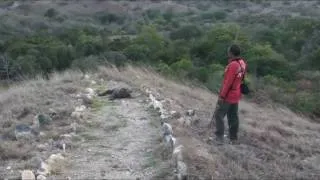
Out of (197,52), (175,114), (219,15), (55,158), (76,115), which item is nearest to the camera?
(55,158)

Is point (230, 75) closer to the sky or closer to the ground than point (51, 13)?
closer to the sky

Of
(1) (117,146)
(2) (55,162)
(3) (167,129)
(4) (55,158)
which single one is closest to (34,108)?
(1) (117,146)

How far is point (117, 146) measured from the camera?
8.27m

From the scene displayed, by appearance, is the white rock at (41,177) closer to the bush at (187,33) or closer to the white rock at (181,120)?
the white rock at (181,120)

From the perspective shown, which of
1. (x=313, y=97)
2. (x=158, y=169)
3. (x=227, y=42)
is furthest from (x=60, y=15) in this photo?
(x=158, y=169)

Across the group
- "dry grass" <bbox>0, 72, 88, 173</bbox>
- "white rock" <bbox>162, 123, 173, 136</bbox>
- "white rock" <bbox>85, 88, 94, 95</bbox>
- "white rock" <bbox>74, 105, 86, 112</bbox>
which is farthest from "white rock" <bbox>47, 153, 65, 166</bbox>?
"white rock" <bbox>85, 88, 94, 95</bbox>

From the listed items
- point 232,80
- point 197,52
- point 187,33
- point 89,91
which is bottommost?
point 187,33

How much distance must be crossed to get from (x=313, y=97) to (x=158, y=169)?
1121 centimetres

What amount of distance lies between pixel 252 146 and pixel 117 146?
2.05 m

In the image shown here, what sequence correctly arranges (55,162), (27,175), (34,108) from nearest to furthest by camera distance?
(27,175) → (55,162) → (34,108)

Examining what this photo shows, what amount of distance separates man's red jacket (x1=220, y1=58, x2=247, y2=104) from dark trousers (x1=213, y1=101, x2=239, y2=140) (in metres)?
0.11

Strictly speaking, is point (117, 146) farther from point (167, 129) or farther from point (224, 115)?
point (224, 115)

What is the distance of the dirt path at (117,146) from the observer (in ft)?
22.9

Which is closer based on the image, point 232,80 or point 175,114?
point 232,80
